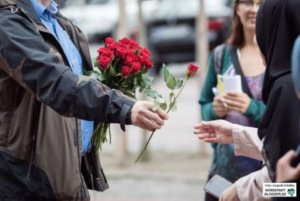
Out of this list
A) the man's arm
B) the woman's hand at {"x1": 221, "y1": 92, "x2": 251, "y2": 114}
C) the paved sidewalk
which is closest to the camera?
the man's arm

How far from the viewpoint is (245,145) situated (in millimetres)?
3781

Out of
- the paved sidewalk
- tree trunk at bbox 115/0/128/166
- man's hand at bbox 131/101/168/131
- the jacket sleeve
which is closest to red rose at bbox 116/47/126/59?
the jacket sleeve

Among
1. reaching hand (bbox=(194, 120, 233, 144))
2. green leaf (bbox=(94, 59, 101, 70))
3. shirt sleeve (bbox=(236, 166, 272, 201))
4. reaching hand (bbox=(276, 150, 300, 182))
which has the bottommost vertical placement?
shirt sleeve (bbox=(236, 166, 272, 201))

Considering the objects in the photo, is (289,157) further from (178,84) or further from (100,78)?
(100,78)

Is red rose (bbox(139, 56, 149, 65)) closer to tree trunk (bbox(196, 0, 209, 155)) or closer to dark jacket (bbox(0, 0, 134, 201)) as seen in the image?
dark jacket (bbox(0, 0, 134, 201))

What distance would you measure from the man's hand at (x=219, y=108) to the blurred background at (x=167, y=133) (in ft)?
3.31

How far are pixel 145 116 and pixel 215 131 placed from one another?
0.59 meters

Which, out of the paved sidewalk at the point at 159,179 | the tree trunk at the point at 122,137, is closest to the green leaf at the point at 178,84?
the paved sidewalk at the point at 159,179

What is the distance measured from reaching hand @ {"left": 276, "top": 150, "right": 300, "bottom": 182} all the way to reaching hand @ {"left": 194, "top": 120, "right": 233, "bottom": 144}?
3.38 feet

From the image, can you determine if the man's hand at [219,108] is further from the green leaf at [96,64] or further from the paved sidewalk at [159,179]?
the paved sidewalk at [159,179]

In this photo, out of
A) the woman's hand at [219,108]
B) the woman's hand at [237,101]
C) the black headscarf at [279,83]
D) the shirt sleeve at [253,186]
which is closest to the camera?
the black headscarf at [279,83]

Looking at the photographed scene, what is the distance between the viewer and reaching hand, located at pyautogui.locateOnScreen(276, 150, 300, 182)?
2.71 m

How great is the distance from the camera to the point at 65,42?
3.96 metres

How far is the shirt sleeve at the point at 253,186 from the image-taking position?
3.26 meters
